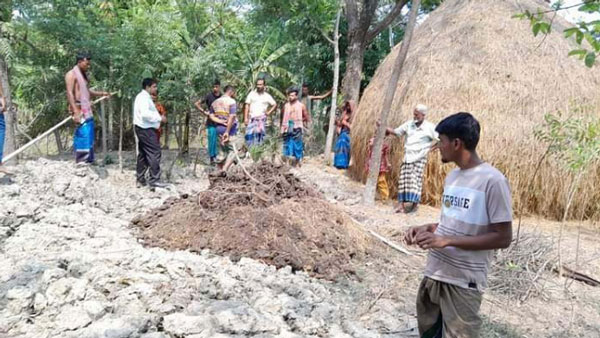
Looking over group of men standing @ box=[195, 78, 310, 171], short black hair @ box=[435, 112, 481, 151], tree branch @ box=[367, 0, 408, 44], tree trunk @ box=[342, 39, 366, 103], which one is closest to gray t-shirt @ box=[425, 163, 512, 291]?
short black hair @ box=[435, 112, 481, 151]

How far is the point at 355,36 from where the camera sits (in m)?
10.4

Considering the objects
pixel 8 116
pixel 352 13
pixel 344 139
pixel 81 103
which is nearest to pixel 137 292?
pixel 81 103

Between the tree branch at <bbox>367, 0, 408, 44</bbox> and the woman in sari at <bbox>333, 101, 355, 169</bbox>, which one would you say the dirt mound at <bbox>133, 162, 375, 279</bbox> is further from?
the tree branch at <bbox>367, 0, 408, 44</bbox>

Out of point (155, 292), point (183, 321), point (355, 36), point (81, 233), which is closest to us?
point (183, 321)

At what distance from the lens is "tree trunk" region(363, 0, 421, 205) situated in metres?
6.13

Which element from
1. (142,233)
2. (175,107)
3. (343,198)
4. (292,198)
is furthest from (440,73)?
(142,233)

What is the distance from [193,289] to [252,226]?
1.26 meters

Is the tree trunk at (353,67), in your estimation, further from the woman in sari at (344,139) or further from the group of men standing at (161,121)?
the group of men standing at (161,121)

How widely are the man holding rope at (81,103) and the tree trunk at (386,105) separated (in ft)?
13.0

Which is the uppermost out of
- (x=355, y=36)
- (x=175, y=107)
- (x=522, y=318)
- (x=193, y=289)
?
(x=355, y=36)

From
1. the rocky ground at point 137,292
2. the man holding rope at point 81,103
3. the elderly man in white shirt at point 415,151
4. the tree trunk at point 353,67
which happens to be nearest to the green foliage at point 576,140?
the elderly man in white shirt at point 415,151

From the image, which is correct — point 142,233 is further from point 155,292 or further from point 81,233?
point 155,292

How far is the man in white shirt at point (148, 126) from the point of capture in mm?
5977

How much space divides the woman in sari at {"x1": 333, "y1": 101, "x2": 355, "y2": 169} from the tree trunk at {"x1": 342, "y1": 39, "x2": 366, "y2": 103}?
5.01 feet
